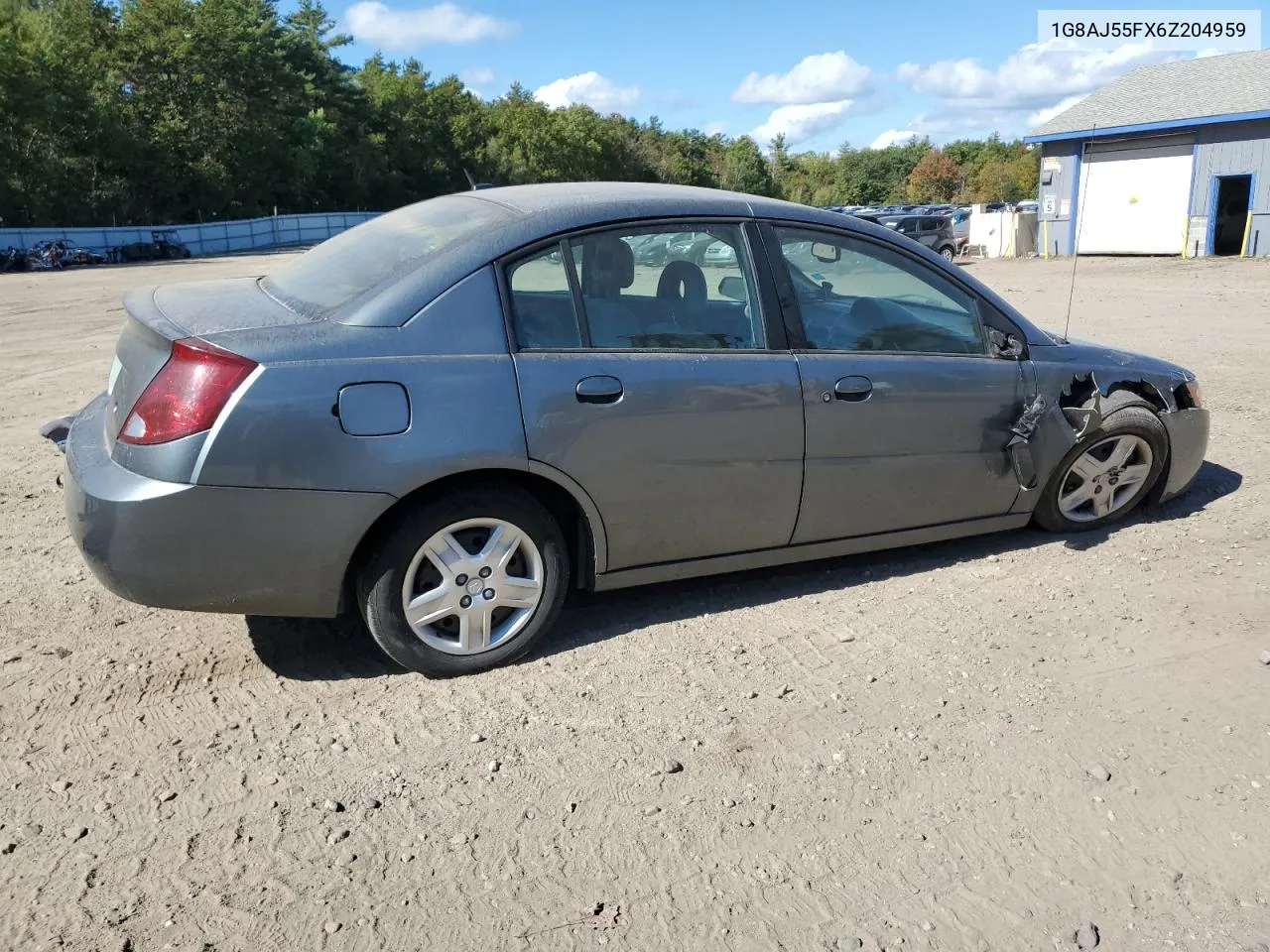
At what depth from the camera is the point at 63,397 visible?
8914mm

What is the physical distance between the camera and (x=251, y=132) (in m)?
59.7

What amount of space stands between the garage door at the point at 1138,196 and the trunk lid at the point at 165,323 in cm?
3011

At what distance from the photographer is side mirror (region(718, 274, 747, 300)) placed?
161 inches

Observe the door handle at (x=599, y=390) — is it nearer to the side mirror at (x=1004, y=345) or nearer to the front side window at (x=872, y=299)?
the front side window at (x=872, y=299)

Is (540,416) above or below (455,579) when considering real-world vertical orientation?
above

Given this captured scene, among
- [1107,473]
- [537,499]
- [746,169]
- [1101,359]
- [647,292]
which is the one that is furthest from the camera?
[746,169]

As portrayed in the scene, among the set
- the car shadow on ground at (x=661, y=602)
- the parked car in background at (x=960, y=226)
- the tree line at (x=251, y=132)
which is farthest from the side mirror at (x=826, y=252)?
the tree line at (x=251, y=132)

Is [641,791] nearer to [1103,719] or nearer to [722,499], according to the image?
[722,499]

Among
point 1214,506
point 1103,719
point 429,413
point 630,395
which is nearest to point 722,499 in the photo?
point 630,395

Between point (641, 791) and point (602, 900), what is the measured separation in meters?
0.48

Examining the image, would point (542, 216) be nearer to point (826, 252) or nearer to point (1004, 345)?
point (826, 252)

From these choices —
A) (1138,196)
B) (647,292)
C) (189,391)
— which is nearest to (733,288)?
(647,292)

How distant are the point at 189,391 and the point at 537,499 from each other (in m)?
1.21

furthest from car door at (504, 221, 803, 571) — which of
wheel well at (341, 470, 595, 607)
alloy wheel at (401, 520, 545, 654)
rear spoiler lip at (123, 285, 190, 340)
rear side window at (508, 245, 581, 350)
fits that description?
rear spoiler lip at (123, 285, 190, 340)
